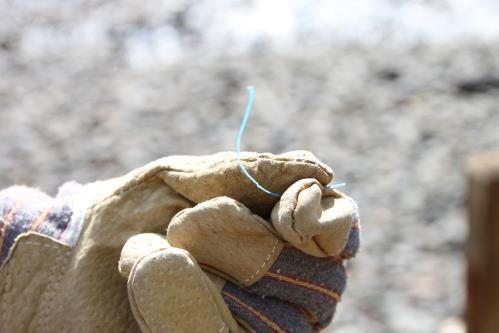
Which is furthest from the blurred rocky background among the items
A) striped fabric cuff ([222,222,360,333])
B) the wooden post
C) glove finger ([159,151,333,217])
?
the wooden post

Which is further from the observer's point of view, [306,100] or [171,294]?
[306,100]

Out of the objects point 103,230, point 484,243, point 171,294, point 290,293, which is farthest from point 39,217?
point 484,243

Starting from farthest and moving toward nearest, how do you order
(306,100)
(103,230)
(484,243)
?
(306,100) → (103,230) → (484,243)

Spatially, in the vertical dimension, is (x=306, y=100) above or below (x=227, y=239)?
below

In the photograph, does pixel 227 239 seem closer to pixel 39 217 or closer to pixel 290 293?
pixel 290 293

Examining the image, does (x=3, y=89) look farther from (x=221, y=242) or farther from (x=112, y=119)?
(x=221, y=242)

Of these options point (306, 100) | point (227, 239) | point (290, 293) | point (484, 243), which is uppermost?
point (484, 243)

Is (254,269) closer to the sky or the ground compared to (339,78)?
closer to the sky

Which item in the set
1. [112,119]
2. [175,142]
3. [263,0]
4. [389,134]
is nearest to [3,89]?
[112,119]
